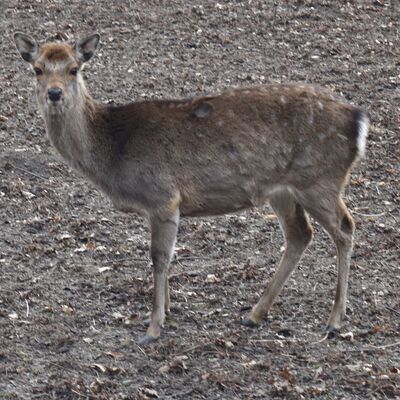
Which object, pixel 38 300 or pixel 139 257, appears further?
pixel 139 257

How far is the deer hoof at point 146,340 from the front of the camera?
6.79 meters

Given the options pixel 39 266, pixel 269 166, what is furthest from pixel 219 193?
pixel 39 266

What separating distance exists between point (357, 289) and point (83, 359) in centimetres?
196

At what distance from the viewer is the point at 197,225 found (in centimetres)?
870

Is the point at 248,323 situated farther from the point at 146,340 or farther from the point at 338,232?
the point at 338,232

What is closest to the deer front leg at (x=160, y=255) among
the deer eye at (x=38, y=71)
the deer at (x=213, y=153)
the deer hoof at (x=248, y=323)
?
the deer at (x=213, y=153)

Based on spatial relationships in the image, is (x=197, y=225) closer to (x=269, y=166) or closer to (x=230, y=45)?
(x=269, y=166)

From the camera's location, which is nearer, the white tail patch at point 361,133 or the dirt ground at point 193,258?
the dirt ground at point 193,258

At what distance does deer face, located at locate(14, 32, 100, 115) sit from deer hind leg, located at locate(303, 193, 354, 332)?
160 cm

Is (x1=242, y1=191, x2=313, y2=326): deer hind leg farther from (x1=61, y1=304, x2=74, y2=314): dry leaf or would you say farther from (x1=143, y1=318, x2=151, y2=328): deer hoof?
(x1=61, y1=304, x2=74, y2=314): dry leaf

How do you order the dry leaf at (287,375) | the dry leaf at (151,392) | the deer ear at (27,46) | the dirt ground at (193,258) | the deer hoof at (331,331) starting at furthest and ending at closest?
1. the deer ear at (27,46)
2. the deer hoof at (331,331)
3. the dirt ground at (193,258)
4. the dry leaf at (287,375)
5. the dry leaf at (151,392)

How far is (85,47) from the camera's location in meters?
7.41

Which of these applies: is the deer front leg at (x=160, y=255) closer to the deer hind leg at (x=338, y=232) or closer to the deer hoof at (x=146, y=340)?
the deer hoof at (x=146, y=340)

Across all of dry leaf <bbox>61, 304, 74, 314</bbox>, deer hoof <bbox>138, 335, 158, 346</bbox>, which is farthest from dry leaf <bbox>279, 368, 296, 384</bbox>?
dry leaf <bbox>61, 304, 74, 314</bbox>
